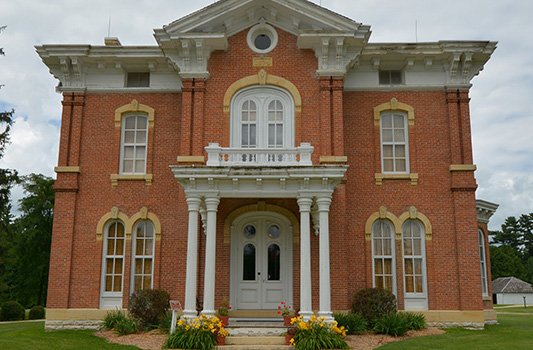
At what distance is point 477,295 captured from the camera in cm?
1681

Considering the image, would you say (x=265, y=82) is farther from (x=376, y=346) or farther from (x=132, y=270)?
(x=376, y=346)

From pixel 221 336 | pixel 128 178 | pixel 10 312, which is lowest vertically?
pixel 10 312

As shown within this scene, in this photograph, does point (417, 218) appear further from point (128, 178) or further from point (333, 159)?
point (128, 178)

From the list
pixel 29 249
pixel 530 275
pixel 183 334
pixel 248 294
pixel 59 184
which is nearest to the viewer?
pixel 183 334

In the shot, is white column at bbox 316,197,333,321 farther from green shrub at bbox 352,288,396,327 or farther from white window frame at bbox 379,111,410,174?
white window frame at bbox 379,111,410,174

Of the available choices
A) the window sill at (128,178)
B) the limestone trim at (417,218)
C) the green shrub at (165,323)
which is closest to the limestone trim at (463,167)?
the limestone trim at (417,218)

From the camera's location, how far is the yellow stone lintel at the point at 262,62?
57.4 feet

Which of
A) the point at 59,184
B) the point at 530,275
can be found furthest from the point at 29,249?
the point at 530,275

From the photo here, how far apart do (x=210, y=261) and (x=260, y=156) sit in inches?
127

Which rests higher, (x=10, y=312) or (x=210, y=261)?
(x=210, y=261)

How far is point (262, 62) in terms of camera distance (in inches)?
689

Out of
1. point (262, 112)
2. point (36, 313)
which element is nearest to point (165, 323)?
point (262, 112)

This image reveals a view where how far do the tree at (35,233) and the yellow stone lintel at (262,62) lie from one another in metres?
28.0

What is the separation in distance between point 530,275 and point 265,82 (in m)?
70.5
